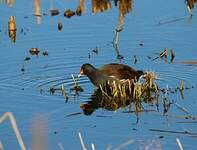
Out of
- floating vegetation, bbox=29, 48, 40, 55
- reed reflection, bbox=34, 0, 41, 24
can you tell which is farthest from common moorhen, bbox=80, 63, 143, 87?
reed reflection, bbox=34, 0, 41, 24

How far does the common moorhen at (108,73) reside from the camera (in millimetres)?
Answer: 9164

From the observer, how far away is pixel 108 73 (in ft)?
30.6

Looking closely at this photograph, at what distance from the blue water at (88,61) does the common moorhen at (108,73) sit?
0.58 feet

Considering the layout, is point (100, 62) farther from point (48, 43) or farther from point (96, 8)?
point (96, 8)

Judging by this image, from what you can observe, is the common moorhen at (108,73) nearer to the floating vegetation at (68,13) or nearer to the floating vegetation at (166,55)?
the floating vegetation at (166,55)

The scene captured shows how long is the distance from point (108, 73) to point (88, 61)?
0.76 metres

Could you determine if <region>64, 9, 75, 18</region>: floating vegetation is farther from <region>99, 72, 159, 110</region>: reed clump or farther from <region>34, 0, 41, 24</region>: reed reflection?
<region>99, 72, 159, 110</region>: reed clump

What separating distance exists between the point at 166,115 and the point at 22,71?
241 cm

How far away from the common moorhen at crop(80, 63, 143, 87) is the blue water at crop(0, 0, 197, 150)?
0.18 meters

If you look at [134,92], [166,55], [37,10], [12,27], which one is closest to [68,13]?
[37,10]

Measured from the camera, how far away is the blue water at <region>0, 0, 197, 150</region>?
7.33 meters

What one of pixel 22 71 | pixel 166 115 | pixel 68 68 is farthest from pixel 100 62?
pixel 166 115

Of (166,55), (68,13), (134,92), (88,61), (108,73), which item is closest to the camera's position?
(134,92)

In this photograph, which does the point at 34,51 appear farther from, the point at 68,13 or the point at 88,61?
the point at 68,13
